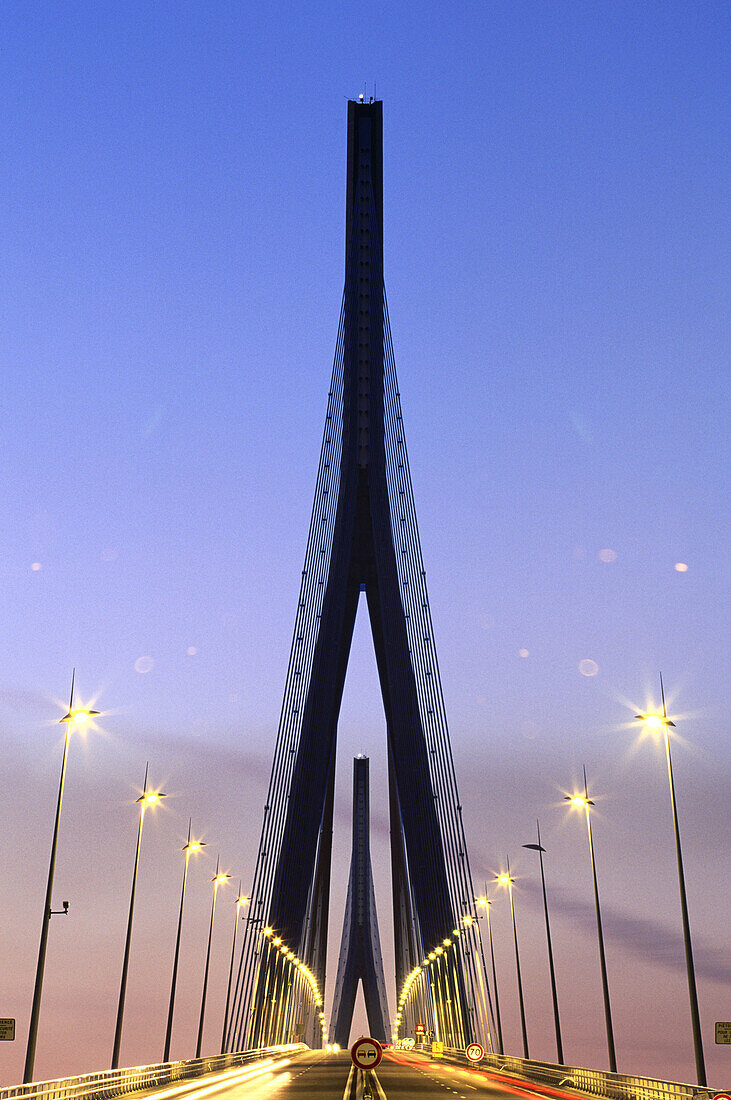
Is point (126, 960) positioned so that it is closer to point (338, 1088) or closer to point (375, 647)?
point (338, 1088)

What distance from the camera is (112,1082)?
26141 millimetres

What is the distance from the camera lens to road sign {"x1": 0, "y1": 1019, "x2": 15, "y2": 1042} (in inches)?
769

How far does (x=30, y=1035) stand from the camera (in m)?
20.7

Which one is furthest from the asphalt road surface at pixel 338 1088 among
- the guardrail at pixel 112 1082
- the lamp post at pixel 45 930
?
the lamp post at pixel 45 930

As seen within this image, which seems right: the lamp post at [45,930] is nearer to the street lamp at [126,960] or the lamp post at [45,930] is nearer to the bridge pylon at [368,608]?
the street lamp at [126,960]

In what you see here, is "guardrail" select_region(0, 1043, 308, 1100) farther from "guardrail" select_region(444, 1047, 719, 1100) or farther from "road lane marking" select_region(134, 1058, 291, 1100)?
"guardrail" select_region(444, 1047, 719, 1100)

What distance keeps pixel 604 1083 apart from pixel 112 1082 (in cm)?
1219

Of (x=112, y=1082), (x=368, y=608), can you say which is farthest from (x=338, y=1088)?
(x=368, y=608)

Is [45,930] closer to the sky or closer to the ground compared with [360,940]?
closer to the ground

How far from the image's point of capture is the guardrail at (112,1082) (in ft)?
65.5

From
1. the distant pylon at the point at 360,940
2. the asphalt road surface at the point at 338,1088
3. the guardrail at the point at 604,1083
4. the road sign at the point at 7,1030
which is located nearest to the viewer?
the road sign at the point at 7,1030

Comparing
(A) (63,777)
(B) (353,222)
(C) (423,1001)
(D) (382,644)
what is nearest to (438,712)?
(D) (382,644)

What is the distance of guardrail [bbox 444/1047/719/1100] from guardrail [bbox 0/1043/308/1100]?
11097 millimetres

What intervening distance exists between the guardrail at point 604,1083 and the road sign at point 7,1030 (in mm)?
11621
